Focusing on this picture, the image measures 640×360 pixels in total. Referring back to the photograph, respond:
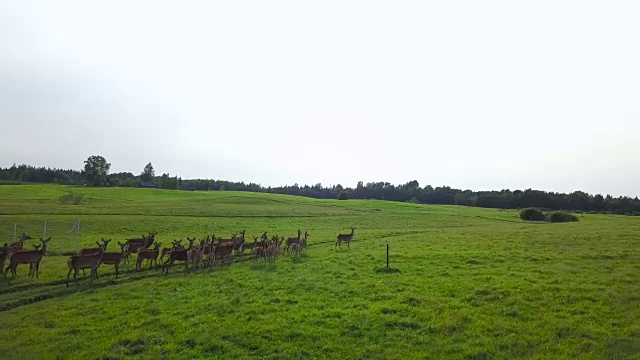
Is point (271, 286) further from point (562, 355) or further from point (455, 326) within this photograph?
point (562, 355)

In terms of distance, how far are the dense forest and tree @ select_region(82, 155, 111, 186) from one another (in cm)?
140

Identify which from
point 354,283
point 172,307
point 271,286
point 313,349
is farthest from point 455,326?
point 172,307

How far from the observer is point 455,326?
1267 cm

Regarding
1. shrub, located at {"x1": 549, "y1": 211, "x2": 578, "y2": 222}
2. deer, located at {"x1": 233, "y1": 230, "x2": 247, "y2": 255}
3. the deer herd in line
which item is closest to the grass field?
the deer herd in line

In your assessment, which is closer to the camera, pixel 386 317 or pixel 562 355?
pixel 562 355

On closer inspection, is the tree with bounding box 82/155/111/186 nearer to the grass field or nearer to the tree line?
the tree line

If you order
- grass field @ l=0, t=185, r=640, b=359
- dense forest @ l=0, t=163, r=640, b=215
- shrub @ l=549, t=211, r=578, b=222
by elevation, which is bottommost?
grass field @ l=0, t=185, r=640, b=359

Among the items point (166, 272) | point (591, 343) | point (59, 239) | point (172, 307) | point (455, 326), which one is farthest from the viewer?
point (59, 239)

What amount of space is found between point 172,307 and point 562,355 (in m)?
11.7

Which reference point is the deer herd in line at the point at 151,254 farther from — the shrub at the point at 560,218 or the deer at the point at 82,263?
the shrub at the point at 560,218

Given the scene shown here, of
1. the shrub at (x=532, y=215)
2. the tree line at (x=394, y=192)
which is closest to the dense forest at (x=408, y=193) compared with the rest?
the tree line at (x=394, y=192)

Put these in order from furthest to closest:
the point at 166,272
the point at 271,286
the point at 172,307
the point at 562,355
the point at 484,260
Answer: the point at 484,260 → the point at 166,272 → the point at 271,286 → the point at 172,307 → the point at 562,355

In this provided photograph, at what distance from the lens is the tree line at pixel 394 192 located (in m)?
118

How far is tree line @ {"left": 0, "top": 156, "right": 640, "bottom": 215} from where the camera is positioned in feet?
386
